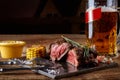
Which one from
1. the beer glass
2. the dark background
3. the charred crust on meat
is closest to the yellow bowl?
the charred crust on meat

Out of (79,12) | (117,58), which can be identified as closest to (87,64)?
(117,58)

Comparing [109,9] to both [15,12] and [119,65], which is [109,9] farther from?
[15,12]

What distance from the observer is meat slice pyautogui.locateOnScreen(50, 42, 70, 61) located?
36.2 inches

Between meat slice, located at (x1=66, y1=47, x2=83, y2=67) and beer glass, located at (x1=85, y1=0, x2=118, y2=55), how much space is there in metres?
0.17

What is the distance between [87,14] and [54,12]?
2.14m

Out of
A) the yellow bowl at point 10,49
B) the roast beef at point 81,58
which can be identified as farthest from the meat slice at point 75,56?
the yellow bowl at point 10,49

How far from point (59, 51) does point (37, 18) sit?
6.92 ft

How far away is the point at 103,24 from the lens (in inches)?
41.1

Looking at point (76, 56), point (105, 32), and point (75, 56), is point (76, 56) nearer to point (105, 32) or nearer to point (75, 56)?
point (75, 56)

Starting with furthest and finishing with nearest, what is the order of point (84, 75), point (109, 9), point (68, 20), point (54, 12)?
1. point (54, 12)
2. point (68, 20)
3. point (109, 9)
4. point (84, 75)

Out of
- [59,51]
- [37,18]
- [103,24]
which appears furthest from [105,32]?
[37,18]

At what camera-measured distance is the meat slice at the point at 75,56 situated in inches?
34.0

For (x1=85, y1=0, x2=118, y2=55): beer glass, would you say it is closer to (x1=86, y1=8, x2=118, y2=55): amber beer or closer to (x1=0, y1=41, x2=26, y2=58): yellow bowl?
(x1=86, y1=8, x2=118, y2=55): amber beer

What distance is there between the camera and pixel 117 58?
1.01 meters
